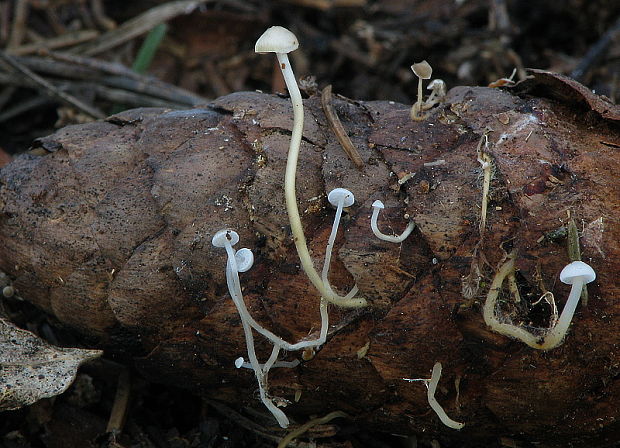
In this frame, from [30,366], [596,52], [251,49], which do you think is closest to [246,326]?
[30,366]

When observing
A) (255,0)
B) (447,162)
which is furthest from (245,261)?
(255,0)

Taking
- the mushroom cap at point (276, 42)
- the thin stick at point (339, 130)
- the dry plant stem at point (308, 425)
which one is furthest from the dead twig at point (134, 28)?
the dry plant stem at point (308, 425)

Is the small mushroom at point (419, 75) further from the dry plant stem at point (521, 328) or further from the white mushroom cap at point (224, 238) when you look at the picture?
the white mushroom cap at point (224, 238)

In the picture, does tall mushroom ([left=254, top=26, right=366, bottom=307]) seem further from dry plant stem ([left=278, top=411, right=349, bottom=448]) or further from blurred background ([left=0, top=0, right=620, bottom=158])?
blurred background ([left=0, top=0, right=620, bottom=158])

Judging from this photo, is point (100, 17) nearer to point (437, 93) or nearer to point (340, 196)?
point (437, 93)

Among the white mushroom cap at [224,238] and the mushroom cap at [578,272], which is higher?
the white mushroom cap at [224,238]

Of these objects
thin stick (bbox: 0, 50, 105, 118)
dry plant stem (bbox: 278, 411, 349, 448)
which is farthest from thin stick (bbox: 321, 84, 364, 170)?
thin stick (bbox: 0, 50, 105, 118)
